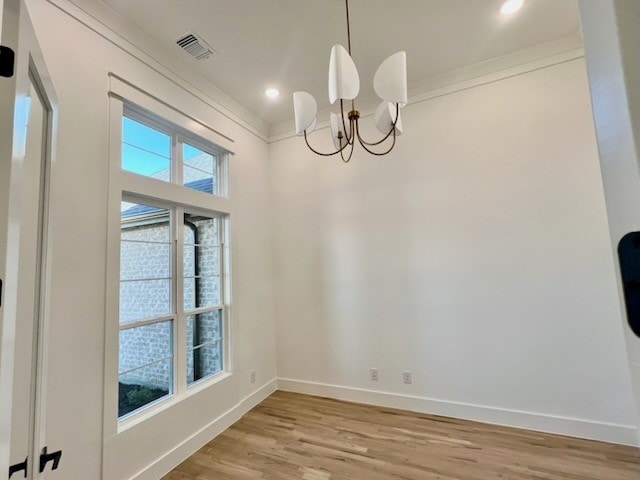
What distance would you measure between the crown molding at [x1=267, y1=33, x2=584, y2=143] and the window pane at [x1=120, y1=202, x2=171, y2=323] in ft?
8.07

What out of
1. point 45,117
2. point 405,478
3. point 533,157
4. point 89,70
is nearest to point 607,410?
point 405,478

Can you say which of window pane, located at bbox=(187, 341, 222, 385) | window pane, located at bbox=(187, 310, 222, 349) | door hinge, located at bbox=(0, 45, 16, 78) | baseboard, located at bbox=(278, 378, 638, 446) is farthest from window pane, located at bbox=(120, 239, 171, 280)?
baseboard, located at bbox=(278, 378, 638, 446)

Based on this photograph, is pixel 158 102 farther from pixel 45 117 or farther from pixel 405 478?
pixel 405 478

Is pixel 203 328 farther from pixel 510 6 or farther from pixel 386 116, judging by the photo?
pixel 510 6

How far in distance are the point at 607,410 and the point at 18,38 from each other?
4011 millimetres

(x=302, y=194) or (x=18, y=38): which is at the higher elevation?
(x=302, y=194)

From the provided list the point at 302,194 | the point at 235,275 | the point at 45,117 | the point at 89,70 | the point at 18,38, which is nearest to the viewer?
the point at 18,38

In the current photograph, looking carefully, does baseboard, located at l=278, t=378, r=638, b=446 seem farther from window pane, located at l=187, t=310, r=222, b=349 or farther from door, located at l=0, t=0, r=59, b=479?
door, located at l=0, t=0, r=59, b=479

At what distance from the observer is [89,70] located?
200cm

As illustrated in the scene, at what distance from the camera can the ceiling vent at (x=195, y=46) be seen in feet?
7.92

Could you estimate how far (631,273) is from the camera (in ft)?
1.19

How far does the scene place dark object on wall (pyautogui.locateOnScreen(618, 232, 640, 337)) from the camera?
0.35 meters

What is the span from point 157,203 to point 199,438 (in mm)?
2016

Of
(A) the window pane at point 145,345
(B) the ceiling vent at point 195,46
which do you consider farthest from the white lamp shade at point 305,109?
(A) the window pane at point 145,345
